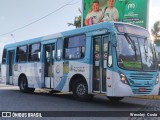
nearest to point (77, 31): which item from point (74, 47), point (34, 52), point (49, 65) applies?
point (74, 47)

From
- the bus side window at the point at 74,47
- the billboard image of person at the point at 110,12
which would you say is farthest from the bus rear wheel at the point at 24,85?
the billboard image of person at the point at 110,12

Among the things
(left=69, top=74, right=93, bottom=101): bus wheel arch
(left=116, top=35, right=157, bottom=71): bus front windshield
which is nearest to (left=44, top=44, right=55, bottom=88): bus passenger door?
(left=69, top=74, right=93, bottom=101): bus wheel arch

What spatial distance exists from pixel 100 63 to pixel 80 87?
1633mm

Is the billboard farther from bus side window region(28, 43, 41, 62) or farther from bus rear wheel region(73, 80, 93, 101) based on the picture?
bus rear wheel region(73, 80, 93, 101)

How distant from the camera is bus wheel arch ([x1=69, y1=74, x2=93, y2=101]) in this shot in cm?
1366

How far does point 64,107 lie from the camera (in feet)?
39.4

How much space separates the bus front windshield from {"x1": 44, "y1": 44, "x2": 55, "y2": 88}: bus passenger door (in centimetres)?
481

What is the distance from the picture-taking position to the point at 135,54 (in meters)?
12.6

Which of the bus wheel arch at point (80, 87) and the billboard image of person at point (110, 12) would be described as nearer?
the bus wheel arch at point (80, 87)

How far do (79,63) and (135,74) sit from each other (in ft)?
8.89

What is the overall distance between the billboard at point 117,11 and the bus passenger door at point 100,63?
408 inches

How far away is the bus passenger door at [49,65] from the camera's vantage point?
Result: 1641 centimetres

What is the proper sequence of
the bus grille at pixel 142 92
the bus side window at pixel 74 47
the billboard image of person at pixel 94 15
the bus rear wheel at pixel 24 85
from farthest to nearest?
the billboard image of person at pixel 94 15, the bus rear wheel at pixel 24 85, the bus side window at pixel 74 47, the bus grille at pixel 142 92

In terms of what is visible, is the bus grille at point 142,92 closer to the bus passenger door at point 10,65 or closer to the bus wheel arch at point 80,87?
the bus wheel arch at point 80,87
